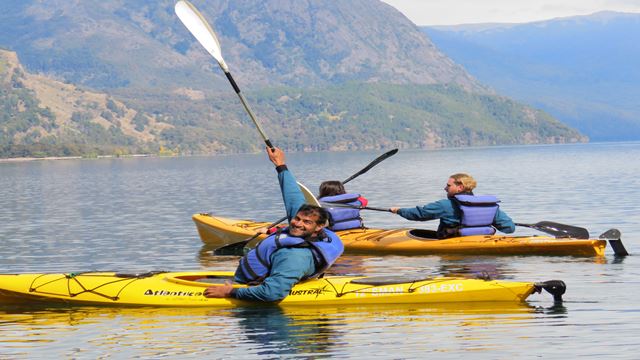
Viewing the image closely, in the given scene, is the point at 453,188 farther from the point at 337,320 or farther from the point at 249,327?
the point at 249,327

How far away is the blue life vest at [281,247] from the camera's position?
16.0 metres

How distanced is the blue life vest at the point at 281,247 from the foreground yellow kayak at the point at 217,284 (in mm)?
464

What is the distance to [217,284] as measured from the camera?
17094mm

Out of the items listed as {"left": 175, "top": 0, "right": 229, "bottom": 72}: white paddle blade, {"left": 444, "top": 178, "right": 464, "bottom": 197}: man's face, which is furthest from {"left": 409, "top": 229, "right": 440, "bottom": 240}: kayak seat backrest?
{"left": 175, "top": 0, "right": 229, "bottom": 72}: white paddle blade

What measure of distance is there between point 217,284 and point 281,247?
5.08ft

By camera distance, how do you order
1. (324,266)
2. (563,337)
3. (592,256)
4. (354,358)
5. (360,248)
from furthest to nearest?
(360,248), (592,256), (324,266), (563,337), (354,358)

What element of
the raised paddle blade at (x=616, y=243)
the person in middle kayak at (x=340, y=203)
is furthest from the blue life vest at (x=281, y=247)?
the raised paddle blade at (x=616, y=243)

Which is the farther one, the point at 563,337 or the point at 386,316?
the point at 386,316

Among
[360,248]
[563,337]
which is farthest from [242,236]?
[563,337]

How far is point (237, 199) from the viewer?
62.7 metres

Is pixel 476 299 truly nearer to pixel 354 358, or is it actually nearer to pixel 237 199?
pixel 354 358

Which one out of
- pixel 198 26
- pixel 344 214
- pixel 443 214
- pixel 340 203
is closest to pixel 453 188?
pixel 443 214

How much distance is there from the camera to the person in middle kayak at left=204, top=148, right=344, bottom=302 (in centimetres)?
1594

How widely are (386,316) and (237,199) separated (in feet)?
152
